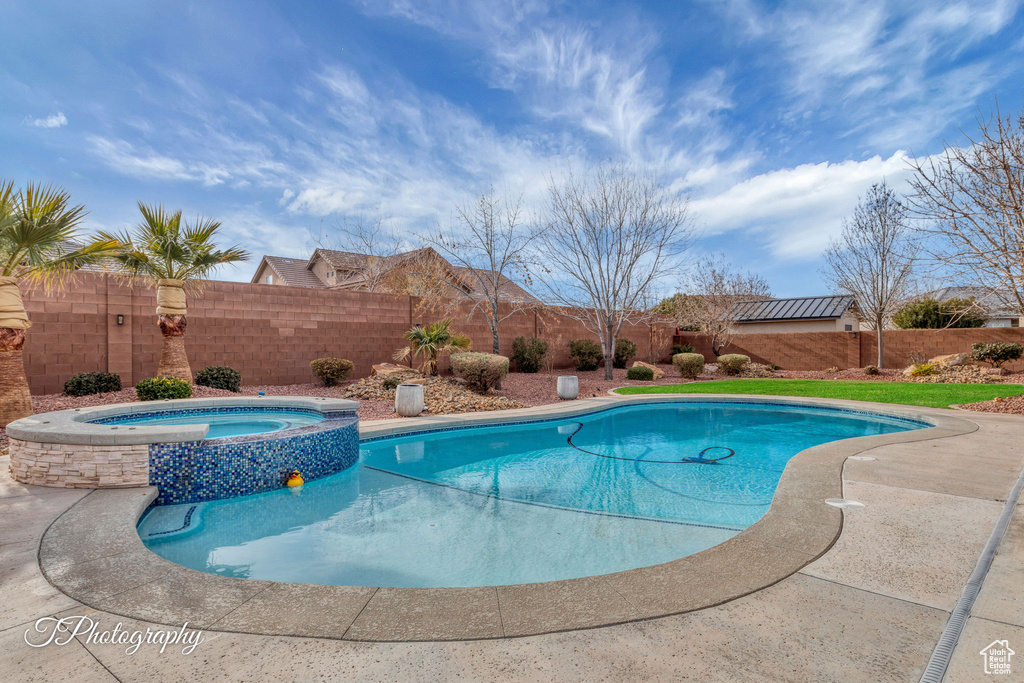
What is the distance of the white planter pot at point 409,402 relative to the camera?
922cm

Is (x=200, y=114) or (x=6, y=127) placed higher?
(x=200, y=114)

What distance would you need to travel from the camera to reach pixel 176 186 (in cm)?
1158

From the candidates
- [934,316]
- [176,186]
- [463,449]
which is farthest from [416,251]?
[934,316]

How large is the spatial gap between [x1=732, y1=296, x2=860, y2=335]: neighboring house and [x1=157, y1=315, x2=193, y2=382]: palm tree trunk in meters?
26.0

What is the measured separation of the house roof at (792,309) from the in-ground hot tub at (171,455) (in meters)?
26.9

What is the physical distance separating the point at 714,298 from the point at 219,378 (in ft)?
75.6

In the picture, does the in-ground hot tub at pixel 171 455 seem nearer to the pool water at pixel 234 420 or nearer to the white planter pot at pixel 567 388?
the pool water at pixel 234 420

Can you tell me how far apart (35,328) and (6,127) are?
12.2 feet

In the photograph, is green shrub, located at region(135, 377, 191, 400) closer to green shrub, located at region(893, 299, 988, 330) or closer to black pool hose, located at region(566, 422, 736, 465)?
black pool hose, located at region(566, 422, 736, 465)

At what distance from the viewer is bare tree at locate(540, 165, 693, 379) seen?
14609mm

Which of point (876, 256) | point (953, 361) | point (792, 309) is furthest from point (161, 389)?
point (792, 309)

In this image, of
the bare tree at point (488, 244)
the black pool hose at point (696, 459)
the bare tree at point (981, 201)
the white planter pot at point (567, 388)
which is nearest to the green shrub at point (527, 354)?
the bare tree at point (488, 244)

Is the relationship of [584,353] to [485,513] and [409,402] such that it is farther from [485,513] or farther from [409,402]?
[485,513]

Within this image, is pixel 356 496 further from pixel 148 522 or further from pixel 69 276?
pixel 69 276
